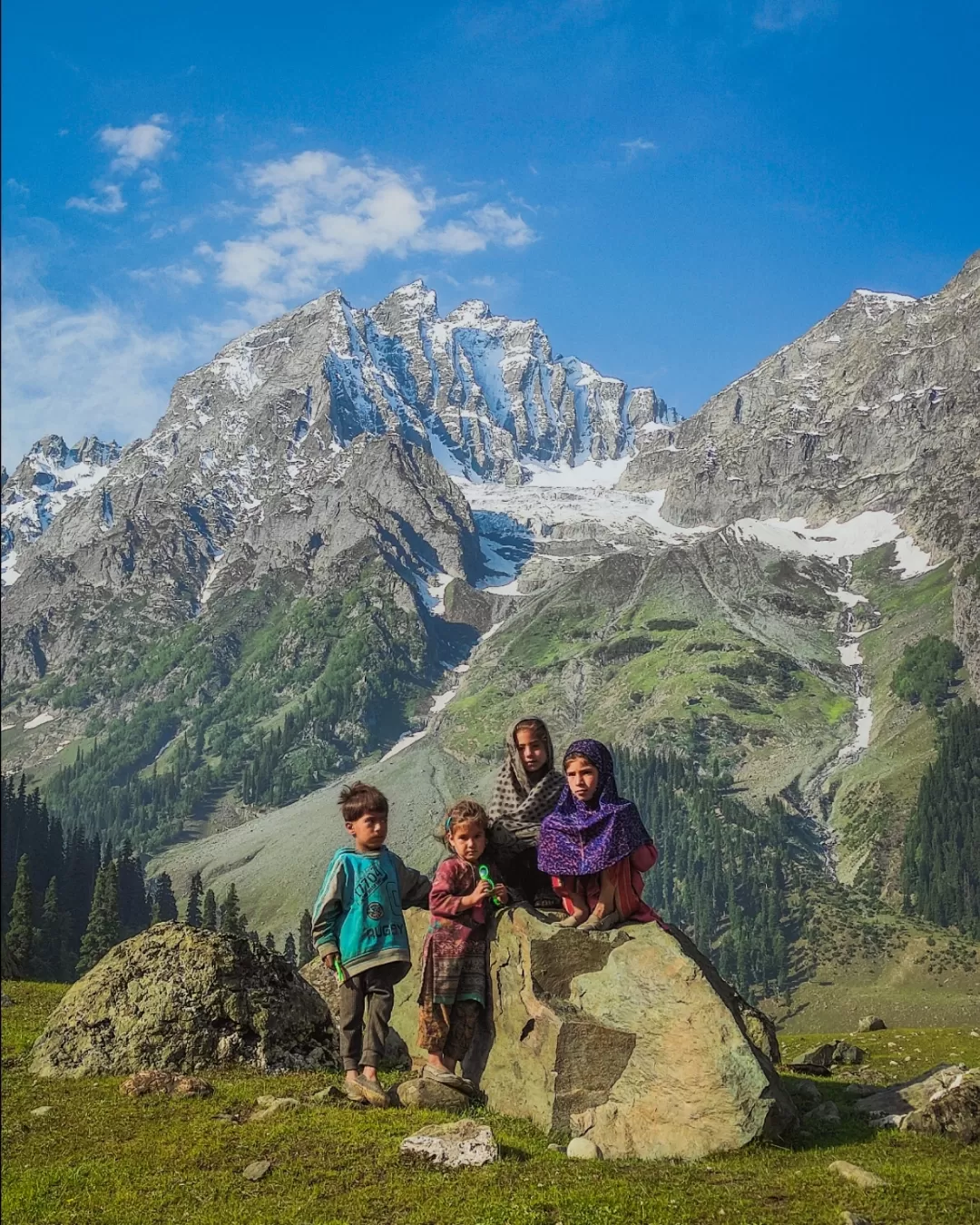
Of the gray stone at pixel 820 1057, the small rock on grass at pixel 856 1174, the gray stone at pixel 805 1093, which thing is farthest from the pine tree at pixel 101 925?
the small rock on grass at pixel 856 1174

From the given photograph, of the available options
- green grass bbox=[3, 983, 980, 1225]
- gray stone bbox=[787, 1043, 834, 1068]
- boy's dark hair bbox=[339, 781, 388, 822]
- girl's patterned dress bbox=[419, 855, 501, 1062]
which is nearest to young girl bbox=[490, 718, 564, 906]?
girl's patterned dress bbox=[419, 855, 501, 1062]

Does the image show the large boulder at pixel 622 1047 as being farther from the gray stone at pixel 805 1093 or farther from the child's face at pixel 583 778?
the gray stone at pixel 805 1093

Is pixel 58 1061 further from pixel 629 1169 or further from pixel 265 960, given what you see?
pixel 629 1169

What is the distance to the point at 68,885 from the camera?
164m

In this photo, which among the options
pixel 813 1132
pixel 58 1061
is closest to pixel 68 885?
pixel 58 1061

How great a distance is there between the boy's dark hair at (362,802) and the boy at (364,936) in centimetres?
2

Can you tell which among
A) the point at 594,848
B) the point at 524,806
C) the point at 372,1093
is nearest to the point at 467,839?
the point at 524,806

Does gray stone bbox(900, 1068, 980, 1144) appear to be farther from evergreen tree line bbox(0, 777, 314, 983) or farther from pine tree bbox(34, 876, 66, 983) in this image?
pine tree bbox(34, 876, 66, 983)

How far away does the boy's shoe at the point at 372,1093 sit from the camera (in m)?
15.0

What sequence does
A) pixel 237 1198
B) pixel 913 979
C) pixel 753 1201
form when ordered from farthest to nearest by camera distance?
pixel 913 979, pixel 237 1198, pixel 753 1201

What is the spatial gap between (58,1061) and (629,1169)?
1302 cm

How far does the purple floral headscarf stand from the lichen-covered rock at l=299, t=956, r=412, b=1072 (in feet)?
17.5

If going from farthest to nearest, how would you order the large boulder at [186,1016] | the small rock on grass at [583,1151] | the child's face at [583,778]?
the large boulder at [186,1016] → the child's face at [583,778] → the small rock on grass at [583,1151]

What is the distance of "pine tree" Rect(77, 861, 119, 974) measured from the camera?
106062 mm
